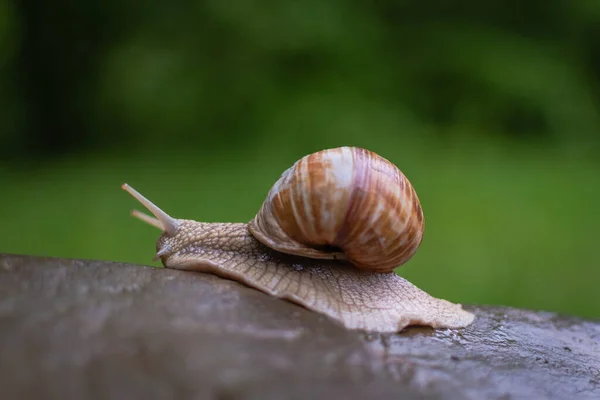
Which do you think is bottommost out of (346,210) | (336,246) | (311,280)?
(311,280)

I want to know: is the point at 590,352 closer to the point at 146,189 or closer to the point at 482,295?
the point at 482,295

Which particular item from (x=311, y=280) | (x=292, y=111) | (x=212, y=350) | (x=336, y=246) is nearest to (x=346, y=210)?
(x=336, y=246)

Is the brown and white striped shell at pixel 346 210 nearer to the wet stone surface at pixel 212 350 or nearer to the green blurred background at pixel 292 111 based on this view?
the wet stone surface at pixel 212 350

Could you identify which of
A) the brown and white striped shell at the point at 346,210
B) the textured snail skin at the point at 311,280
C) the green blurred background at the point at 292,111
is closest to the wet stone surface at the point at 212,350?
the textured snail skin at the point at 311,280

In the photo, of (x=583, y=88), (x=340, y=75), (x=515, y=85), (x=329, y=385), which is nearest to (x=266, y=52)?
(x=340, y=75)

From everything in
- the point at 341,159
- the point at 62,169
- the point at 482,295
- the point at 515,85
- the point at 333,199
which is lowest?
the point at 62,169

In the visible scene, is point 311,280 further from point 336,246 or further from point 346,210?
point 346,210
